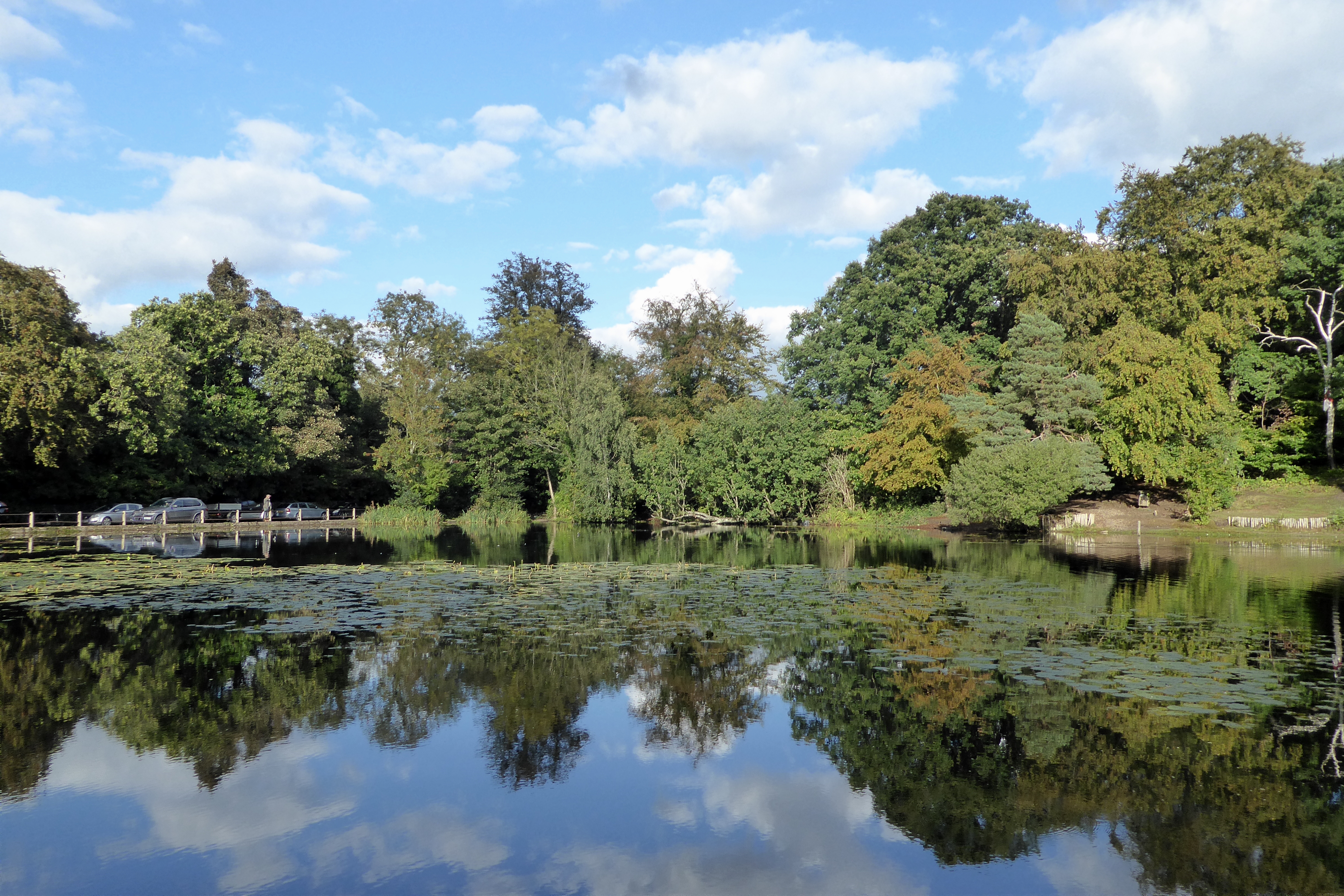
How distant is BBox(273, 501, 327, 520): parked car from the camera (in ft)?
171

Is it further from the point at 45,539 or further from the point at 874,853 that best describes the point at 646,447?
the point at 874,853

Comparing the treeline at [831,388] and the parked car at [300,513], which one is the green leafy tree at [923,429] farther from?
the parked car at [300,513]

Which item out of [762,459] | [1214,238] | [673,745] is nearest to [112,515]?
[762,459]

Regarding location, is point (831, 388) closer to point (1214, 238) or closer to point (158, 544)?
point (1214, 238)

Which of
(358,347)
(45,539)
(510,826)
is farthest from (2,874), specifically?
(358,347)

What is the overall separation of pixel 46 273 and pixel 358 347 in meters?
29.5

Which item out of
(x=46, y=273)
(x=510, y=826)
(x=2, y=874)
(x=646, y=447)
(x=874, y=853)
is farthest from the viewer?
(x=646, y=447)

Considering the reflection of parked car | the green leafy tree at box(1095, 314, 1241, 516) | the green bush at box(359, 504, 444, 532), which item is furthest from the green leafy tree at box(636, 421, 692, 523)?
the reflection of parked car

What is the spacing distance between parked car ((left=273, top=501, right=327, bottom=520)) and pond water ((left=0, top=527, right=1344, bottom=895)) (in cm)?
3635

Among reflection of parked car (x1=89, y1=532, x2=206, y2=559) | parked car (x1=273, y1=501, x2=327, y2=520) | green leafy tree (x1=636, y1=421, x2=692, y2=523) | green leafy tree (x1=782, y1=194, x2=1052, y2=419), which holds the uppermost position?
green leafy tree (x1=782, y1=194, x2=1052, y2=419)

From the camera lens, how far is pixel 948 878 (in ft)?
19.6

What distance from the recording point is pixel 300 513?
52.2 m

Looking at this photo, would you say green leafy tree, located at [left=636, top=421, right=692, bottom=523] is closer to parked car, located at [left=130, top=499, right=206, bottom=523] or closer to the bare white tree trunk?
parked car, located at [left=130, top=499, right=206, bottom=523]

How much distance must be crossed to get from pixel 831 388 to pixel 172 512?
3788 centimetres
